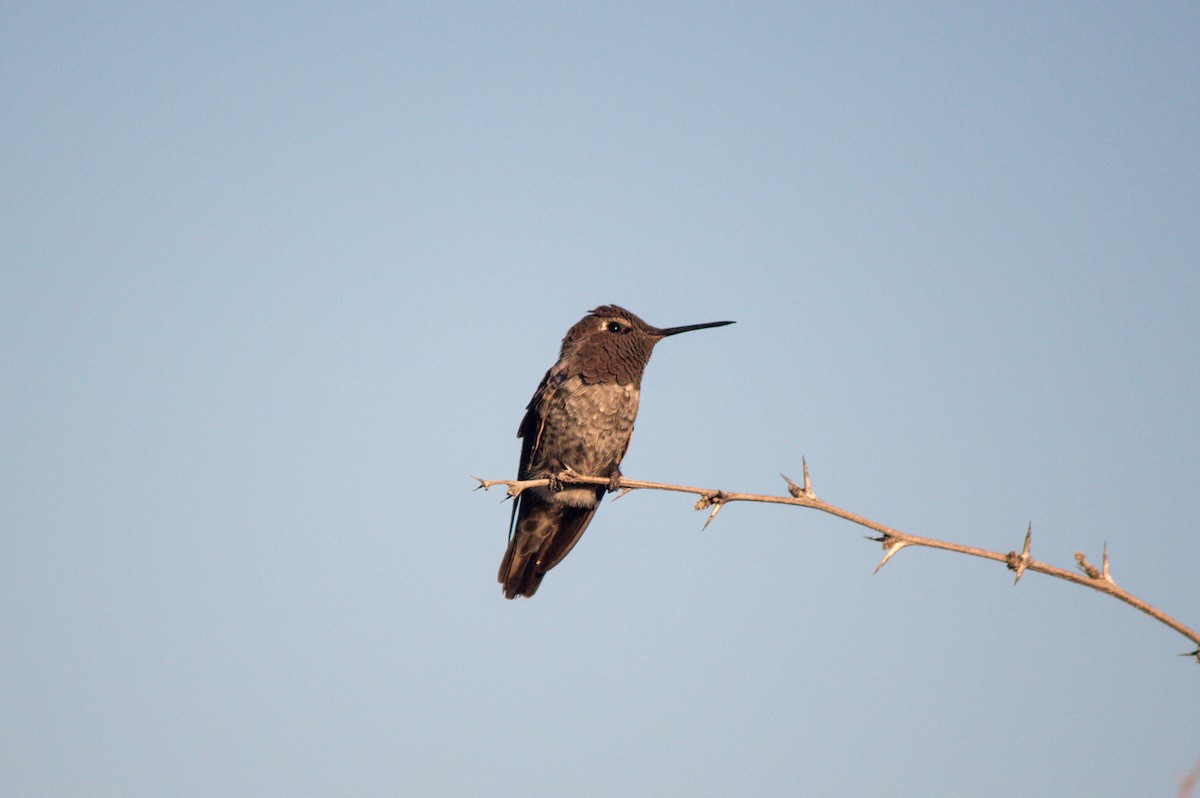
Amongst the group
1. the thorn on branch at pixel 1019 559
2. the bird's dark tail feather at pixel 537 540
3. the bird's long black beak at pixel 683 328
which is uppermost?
the bird's long black beak at pixel 683 328

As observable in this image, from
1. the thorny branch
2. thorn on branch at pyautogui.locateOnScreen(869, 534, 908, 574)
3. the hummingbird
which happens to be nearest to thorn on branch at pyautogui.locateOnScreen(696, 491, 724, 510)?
the thorny branch

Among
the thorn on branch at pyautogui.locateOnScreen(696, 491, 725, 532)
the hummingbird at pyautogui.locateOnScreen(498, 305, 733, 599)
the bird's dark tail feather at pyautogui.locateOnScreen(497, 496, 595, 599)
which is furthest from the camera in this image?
the hummingbird at pyautogui.locateOnScreen(498, 305, 733, 599)

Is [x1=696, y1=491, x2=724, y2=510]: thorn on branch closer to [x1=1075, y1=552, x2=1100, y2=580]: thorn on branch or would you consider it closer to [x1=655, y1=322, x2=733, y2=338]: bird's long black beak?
[x1=1075, y1=552, x2=1100, y2=580]: thorn on branch

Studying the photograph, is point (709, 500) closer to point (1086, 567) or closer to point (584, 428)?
point (1086, 567)

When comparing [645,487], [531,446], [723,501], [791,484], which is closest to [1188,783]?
[791,484]

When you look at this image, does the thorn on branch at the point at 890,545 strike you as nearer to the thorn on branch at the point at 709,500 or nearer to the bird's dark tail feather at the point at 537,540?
the thorn on branch at the point at 709,500

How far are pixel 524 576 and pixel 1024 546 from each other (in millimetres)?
6455

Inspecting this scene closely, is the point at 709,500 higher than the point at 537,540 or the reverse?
higher

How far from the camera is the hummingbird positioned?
30.0 feet

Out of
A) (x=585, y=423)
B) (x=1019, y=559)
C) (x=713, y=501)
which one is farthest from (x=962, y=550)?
(x=585, y=423)

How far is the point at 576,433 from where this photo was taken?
363 inches

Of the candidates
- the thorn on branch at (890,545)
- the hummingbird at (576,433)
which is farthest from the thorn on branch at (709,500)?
the hummingbird at (576,433)

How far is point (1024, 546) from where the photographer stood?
9.23ft

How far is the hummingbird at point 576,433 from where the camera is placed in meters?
9.13
